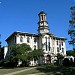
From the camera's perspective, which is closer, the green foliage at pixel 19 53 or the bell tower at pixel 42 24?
the green foliage at pixel 19 53

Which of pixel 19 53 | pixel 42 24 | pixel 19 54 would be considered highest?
pixel 42 24

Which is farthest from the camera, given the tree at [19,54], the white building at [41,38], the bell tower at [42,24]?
the bell tower at [42,24]

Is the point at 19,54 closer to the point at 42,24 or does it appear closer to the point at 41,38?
the point at 41,38

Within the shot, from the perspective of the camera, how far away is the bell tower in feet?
299

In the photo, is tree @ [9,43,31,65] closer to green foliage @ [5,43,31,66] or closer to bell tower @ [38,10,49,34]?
green foliage @ [5,43,31,66]

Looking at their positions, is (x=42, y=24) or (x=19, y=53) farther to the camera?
(x=42, y=24)

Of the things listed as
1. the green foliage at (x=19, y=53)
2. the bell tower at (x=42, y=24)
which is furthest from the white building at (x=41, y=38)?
the green foliage at (x=19, y=53)

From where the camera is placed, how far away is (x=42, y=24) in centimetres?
9206

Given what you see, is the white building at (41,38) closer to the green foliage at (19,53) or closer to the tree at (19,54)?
the green foliage at (19,53)

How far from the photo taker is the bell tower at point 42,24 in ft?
299

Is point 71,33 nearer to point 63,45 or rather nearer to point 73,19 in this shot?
point 73,19

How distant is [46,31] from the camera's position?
90750 millimetres

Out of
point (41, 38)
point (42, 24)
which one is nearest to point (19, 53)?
point (41, 38)

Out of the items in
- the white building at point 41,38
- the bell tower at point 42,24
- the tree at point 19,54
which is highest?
the bell tower at point 42,24
